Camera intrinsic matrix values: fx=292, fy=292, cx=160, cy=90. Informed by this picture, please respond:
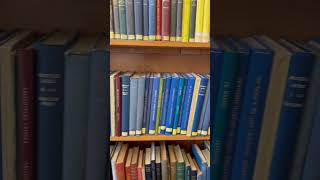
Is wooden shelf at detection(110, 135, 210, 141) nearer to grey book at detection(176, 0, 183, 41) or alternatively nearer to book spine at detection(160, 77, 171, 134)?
book spine at detection(160, 77, 171, 134)

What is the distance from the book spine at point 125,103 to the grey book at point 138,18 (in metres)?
0.15

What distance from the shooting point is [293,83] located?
42 cm

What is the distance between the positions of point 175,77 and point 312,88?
1.89 feet

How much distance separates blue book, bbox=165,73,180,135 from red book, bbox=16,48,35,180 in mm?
589

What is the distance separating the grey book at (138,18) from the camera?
0.86 metres

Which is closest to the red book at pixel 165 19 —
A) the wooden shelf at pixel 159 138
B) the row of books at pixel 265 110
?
the wooden shelf at pixel 159 138

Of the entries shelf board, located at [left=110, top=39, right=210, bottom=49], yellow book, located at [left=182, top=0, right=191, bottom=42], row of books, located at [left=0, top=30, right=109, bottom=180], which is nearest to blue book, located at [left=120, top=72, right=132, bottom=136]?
shelf board, located at [left=110, top=39, right=210, bottom=49]

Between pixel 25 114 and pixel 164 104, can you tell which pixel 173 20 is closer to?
pixel 164 104

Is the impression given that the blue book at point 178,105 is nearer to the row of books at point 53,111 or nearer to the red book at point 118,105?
the red book at point 118,105

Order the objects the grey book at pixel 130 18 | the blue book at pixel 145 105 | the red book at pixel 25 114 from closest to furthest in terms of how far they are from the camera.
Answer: the red book at pixel 25 114
the grey book at pixel 130 18
the blue book at pixel 145 105

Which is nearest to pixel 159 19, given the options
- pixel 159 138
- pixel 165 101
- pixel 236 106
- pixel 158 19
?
pixel 158 19

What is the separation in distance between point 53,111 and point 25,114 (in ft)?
0.13

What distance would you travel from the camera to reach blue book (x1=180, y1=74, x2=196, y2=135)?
3.18ft

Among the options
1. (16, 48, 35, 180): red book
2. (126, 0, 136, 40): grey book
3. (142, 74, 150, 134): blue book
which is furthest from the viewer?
(142, 74, 150, 134): blue book
